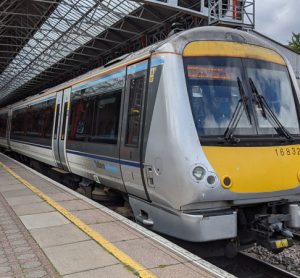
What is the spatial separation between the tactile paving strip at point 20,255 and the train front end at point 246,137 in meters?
1.82

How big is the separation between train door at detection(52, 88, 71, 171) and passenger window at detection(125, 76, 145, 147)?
3.87m

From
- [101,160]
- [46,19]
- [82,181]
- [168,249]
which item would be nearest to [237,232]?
[168,249]

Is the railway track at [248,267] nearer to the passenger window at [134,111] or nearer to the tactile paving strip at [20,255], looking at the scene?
the passenger window at [134,111]

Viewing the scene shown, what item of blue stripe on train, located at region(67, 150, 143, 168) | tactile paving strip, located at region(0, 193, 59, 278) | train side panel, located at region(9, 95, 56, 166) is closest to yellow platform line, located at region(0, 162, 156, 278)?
tactile paving strip, located at region(0, 193, 59, 278)

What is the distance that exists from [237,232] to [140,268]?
1891 mm

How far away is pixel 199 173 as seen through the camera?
5219 millimetres

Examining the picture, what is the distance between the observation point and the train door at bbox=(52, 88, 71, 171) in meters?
10.3

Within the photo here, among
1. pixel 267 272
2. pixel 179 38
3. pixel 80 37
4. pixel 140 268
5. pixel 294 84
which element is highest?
pixel 80 37

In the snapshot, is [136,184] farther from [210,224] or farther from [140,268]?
[140,268]

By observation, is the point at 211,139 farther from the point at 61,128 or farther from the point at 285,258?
the point at 61,128

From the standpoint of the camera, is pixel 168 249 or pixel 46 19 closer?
pixel 168 249

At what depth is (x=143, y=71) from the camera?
6.29 metres

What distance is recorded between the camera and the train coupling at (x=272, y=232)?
546 cm

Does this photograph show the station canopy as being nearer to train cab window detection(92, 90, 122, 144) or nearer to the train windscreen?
train cab window detection(92, 90, 122, 144)
